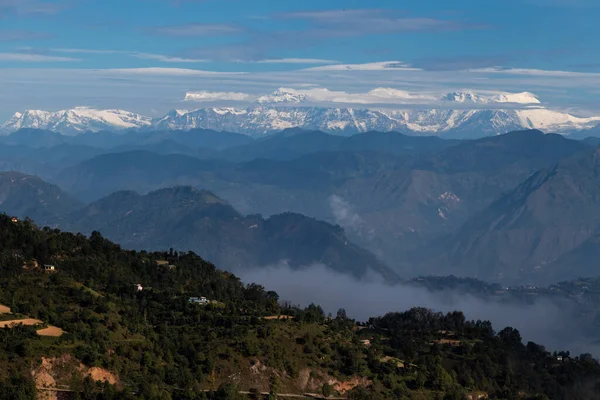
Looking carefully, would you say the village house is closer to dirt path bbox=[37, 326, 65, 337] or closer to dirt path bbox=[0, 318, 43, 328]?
dirt path bbox=[37, 326, 65, 337]

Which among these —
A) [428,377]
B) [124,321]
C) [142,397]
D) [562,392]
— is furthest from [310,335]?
[562,392]

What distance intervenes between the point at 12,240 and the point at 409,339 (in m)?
73.5

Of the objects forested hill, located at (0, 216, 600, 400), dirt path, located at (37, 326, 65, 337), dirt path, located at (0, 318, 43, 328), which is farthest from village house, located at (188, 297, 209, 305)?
dirt path, located at (0, 318, 43, 328)

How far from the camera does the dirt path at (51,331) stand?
4901 inches

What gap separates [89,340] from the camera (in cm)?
12488

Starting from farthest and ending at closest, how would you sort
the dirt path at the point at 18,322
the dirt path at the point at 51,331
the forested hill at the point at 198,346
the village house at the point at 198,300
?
the village house at the point at 198,300 → the dirt path at the point at 51,331 → the dirt path at the point at 18,322 → the forested hill at the point at 198,346

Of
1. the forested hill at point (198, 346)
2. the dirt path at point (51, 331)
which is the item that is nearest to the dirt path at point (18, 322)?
the forested hill at point (198, 346)

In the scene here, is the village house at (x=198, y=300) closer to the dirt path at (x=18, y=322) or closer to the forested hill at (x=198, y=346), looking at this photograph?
the forested hill at (x=198, y=346)

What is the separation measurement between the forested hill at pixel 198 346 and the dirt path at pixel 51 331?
120cm

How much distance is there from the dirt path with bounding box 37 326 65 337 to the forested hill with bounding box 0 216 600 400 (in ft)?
3.95

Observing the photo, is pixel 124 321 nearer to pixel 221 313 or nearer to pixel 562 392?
pixel 221 313

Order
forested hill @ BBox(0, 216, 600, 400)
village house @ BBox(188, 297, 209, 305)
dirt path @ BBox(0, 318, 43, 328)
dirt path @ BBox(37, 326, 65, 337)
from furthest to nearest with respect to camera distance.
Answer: village house @ BBox(188, 297, 209, 305), dirt path @ BBox(37, 326, 65, 337), dirt path @ BBox(0, 318, 43, 328), forested hill @ BBox(0, 216, 600, 400)

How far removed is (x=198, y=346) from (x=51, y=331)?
2046 cm

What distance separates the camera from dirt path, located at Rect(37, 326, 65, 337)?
12449 centimetres
